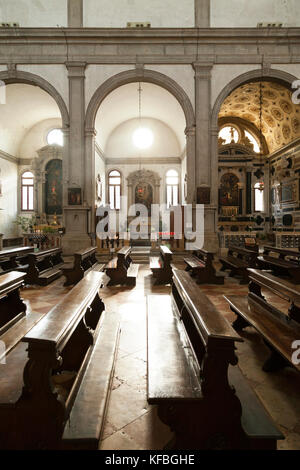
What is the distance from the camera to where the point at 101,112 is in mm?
13758

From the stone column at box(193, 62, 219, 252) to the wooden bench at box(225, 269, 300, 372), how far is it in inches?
262

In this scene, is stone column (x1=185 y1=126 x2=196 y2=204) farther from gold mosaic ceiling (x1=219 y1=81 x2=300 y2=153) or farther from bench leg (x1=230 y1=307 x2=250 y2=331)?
bench leg (x1=230 y1=307 x2=250 y2=331)

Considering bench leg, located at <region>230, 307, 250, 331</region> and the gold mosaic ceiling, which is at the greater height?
the gold mosaic ceiling

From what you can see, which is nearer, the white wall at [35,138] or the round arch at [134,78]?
the round arch at [134,78]

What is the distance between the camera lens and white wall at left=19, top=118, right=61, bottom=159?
55.8ft

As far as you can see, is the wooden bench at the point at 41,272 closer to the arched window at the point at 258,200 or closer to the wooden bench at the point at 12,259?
the wooden bench at the point at 12,259

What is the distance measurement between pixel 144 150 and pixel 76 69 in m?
8.59

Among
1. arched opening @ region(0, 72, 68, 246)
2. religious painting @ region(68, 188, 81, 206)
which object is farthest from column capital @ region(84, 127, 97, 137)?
arched opening @ region(0, 72, 68, 246)

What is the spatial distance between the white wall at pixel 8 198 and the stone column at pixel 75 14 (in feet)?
26.8

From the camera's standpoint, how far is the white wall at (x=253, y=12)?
33.3ft

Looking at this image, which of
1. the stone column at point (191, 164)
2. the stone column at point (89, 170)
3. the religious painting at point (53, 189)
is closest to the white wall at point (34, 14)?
the stone column at point (89, 170)

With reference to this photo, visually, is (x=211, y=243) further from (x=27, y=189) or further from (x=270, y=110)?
(x=27, y=189)

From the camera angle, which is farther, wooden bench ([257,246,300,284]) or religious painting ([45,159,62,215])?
religious painting ([45,159,62,215])

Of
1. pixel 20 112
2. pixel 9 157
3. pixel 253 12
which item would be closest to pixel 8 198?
pixel 9 157
